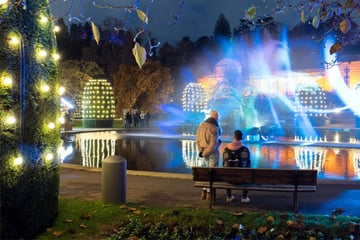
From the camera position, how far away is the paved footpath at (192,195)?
8547 millimetres

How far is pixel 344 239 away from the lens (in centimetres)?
633

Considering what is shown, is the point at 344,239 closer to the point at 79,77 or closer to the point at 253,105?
the point at 253,105

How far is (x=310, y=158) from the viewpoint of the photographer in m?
17.0

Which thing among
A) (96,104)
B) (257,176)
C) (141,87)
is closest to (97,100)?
(96,104)

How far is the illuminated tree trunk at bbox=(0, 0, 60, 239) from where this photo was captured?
19.6ft

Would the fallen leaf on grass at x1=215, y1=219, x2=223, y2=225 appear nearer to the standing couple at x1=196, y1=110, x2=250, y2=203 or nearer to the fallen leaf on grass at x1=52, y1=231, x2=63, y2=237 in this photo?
the standing couple at x1=196, y1=110, x2=250, y2=203

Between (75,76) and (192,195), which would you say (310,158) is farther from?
(75,76)

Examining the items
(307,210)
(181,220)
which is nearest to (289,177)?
(307,210)

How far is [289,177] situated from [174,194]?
117 inches

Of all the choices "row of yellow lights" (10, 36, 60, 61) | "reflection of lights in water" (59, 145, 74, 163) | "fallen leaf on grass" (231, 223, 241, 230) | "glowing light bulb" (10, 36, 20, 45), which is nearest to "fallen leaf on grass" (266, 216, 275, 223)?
"fallen leaf on grass" (231, 223, 241, 230)

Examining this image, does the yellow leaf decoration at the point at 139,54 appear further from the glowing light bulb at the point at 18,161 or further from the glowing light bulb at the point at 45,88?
the glowing light bulb at the point at 45,88

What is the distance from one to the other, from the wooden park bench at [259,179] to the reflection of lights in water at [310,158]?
6564 millimetres

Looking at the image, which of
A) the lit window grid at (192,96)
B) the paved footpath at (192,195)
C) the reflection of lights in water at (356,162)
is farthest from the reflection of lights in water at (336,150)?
the lit window grid at (192,96)

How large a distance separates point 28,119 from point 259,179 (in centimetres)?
425
